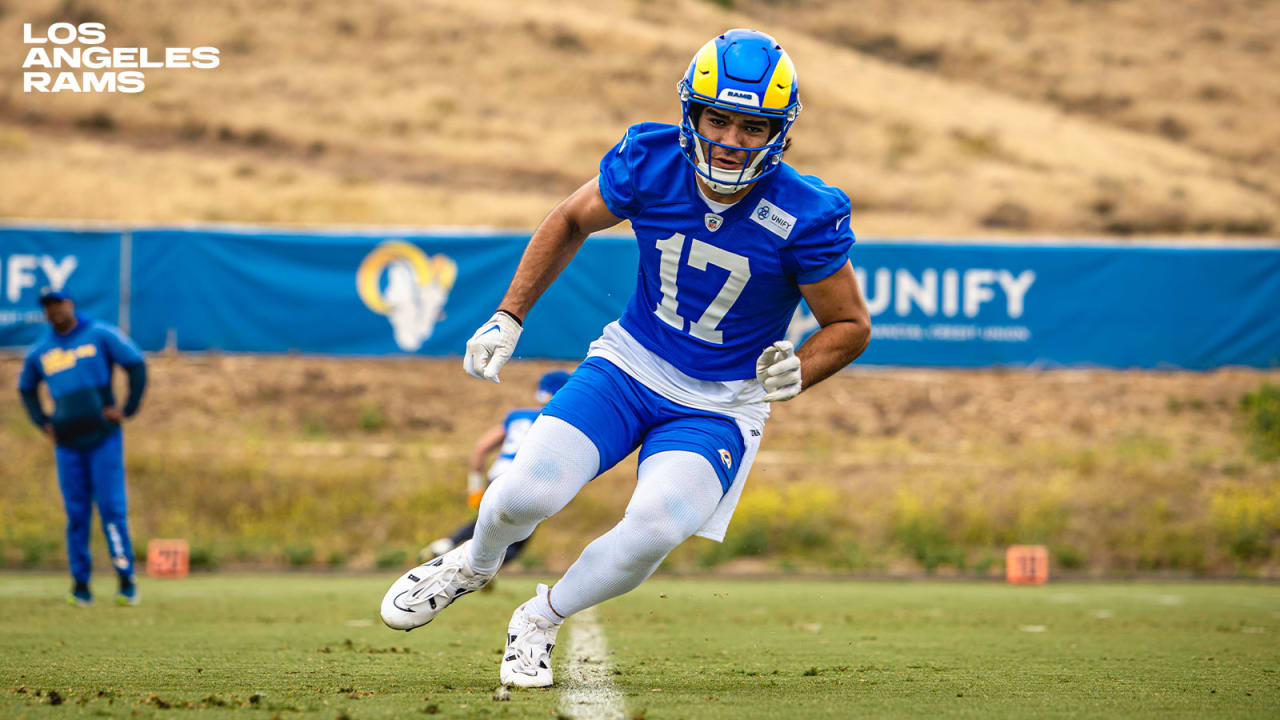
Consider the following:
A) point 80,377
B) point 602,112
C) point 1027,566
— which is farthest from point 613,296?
point 602,112

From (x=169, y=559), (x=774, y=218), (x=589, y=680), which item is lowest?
(x=169, y=559)

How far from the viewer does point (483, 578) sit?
17.2ft

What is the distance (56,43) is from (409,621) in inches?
1093

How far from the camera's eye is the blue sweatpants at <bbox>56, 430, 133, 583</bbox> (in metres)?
9.81

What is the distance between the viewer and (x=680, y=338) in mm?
5152

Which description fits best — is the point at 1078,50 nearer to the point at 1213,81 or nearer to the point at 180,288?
the point at 1213,81

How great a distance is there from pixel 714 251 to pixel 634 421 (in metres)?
0.70

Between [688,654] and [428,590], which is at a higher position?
[428,590]

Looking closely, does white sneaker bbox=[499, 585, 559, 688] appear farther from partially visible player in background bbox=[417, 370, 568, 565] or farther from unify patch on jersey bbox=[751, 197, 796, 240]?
partially visible player in background bbox=[417, 370, 568, 565]

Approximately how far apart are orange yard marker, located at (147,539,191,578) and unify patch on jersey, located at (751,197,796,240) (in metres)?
9.43

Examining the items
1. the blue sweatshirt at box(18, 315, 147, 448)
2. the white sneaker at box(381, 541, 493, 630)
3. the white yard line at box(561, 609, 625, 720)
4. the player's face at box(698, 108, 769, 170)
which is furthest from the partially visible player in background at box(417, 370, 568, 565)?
the player's face at box(698, 108, 769, 170)

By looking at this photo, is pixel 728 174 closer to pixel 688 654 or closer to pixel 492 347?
pixel 492 347

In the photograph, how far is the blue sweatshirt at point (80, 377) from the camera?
32.2 ft

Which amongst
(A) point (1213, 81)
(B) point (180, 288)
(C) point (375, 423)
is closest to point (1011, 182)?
(A) point (1213, 81)
